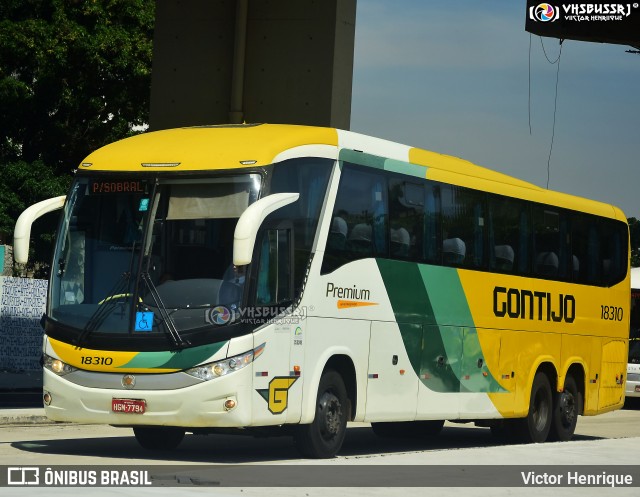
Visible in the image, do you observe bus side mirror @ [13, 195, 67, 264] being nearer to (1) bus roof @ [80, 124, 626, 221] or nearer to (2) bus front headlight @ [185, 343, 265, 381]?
(1) bus roof @ [80, 124, 626, 221]

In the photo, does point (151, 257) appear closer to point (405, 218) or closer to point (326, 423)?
point (326, 423)

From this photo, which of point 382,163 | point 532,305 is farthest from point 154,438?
point 532,305

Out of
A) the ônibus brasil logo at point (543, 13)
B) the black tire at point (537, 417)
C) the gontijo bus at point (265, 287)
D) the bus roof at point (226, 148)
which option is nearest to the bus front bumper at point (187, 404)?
the gontijo bus at point (265, 287)

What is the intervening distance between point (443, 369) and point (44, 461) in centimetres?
619

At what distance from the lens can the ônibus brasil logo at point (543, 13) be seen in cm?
3400

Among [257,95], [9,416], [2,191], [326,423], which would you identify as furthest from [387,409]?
[2,191]

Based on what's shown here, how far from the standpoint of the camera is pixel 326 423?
15.4m

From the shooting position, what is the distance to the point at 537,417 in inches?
821

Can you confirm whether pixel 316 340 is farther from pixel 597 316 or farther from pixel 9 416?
pixel 597 316

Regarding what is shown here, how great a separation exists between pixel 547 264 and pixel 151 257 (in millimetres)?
8280

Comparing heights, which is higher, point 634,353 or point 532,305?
point 532,305

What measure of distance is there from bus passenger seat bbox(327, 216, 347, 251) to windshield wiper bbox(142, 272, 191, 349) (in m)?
2.14

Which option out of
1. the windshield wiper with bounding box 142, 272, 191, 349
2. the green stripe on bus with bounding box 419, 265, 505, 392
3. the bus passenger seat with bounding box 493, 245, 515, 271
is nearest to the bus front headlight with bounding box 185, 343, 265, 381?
the windshield wiper with bounding box 142, 272, 191, 349

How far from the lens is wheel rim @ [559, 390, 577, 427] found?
21.5 metres
